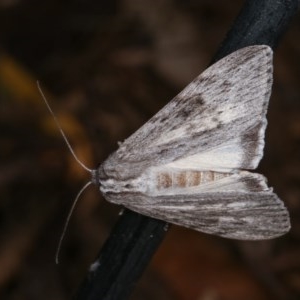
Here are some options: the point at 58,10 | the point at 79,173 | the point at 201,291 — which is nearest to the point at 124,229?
the point at 201,291

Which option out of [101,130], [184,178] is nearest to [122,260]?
[184,178]

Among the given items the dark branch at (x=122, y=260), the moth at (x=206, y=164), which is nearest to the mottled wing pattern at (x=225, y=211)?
the moth at (x=206, y=164)

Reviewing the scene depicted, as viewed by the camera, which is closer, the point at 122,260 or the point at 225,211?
the point at 122,260

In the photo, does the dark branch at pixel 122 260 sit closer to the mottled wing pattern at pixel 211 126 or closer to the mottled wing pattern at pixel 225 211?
the mottled wing pattern at pixel 225 211

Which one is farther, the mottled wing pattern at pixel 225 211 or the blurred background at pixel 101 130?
the blurred background at pixel 101 130

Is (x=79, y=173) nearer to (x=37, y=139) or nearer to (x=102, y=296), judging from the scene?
(x=37, y=139)

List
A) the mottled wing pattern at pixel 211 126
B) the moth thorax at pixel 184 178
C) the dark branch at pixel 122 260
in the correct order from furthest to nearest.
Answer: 1. the moth thorax at pixel 184 178
2. the mottled wing pattern at pixel 211 126
3. the dark branch at pixel 122 260

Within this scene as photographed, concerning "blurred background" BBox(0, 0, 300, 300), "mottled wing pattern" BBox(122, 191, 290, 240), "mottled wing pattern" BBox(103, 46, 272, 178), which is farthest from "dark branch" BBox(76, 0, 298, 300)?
"blurred background" BBox(0, 0, 300, 300)

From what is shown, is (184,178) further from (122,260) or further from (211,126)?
(122,260)

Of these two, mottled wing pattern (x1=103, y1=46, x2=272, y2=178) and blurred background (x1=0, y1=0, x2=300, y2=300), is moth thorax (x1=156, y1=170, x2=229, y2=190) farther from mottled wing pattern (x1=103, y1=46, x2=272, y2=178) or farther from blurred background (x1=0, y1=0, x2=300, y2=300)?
blurred background (x1=0, y1=0, x2=300, y2=300)
